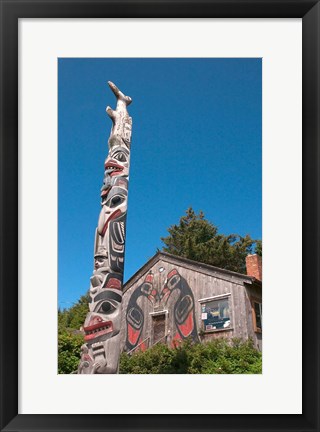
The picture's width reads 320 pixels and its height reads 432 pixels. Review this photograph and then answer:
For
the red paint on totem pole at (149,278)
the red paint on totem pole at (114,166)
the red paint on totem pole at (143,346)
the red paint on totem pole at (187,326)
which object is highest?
the red paint on totem pole at (114,166)

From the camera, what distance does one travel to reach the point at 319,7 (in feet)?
9.99

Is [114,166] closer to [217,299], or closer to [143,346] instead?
[217,299]

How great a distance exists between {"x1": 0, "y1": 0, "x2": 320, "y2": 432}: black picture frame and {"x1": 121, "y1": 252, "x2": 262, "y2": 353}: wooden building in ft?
25.5

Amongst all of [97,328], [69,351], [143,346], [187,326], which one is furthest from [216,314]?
[97,328]

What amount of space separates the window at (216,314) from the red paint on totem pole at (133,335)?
6.93ft

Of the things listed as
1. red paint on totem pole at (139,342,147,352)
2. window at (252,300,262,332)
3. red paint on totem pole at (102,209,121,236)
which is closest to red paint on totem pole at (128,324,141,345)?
red paint on totem pole at (139,342,147,352)

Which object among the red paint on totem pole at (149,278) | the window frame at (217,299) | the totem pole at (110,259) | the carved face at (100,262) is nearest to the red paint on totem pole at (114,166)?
the totem pole at (110,259)

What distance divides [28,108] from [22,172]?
19.7 inches

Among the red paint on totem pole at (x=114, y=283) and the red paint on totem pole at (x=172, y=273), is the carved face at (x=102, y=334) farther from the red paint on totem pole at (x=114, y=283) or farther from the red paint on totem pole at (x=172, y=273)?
the red paint on totem pole at (x=172, y=273)

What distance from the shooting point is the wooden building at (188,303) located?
10.8 meters

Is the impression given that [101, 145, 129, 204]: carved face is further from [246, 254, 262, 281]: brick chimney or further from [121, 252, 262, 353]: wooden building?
[246, 254, 262, 281]: brick chimney

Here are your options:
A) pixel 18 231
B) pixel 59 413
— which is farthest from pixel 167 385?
pixel 18 231

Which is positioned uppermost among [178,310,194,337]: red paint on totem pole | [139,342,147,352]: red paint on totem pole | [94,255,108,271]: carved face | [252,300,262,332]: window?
[94,255,108,271]: carved face

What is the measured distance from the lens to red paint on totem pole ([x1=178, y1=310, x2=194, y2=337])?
453 inches
